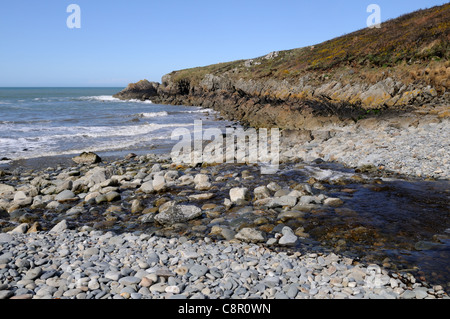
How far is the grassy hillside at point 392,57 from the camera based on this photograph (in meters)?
18.1

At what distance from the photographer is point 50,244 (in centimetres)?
548

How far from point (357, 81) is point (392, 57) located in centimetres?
268

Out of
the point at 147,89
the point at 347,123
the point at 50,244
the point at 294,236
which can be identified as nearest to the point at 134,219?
the point at 50,244

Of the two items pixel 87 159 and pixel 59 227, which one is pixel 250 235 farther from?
pixel 87 159

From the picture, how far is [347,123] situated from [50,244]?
48.7 feet

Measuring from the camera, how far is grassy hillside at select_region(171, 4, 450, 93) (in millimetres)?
18141

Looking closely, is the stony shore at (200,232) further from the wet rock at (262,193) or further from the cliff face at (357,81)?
the cliff face at (357,81)

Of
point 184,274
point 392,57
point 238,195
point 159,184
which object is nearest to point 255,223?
point 238,195

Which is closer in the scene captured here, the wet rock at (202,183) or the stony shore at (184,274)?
the stony shore at (184,274)

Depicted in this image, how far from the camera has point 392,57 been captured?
2138cm

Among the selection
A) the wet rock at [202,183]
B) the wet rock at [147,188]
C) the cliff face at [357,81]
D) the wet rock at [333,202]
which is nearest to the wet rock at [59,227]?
the wet rock at [147,188]

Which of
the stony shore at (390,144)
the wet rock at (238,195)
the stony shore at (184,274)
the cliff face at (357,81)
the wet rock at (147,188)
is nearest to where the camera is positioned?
the stony shore at (184,274)

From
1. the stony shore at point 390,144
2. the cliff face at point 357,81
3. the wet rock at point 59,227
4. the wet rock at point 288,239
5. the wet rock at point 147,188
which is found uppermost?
the cliff face at point 357,81
